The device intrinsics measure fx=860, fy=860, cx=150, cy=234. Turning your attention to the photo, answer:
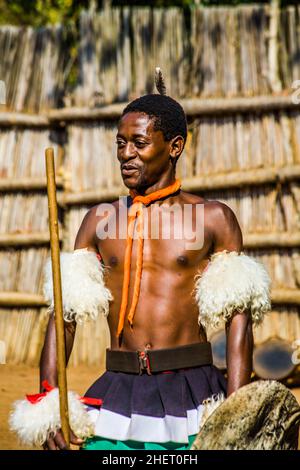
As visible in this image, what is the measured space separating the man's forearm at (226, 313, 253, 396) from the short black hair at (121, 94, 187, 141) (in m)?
0.81

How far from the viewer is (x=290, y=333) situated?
8.31m

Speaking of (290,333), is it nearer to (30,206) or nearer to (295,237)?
(295,237)

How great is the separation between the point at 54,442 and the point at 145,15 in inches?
248

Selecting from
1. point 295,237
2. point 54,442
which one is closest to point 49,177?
point 54,442

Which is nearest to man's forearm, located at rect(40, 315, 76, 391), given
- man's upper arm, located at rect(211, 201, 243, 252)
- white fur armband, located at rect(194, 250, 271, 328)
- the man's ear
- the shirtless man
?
the shirtless man

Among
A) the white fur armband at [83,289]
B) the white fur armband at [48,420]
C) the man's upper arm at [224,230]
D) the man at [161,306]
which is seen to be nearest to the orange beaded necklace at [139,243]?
the man at [161,306]

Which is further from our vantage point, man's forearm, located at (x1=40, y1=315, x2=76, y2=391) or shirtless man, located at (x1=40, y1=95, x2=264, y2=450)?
man's forearm, located at (x1=40, y1=315, x2=76, y2=391)

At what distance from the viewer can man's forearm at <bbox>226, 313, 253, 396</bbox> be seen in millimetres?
3275

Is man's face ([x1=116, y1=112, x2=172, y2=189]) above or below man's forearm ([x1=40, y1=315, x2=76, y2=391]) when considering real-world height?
above

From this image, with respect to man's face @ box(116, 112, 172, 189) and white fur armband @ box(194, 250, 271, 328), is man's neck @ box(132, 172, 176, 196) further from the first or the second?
white fur armband @ box(194, 250, 271, 328)

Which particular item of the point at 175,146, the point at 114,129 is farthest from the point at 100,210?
the point at 114,129

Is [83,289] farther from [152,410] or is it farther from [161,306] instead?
[152,410]

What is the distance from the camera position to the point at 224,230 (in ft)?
11.3

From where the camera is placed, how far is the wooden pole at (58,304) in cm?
317
